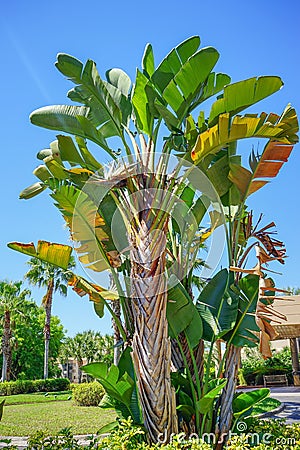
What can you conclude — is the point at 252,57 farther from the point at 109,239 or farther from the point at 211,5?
the point at 109,239

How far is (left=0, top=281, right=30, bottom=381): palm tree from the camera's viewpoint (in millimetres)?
29609

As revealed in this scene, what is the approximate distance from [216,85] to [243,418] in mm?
4162

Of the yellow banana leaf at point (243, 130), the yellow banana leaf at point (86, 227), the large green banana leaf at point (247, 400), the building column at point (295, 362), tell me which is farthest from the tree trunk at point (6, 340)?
the yellow banana leaf at point (243, 130)

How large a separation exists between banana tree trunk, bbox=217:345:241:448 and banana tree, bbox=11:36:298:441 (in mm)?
308

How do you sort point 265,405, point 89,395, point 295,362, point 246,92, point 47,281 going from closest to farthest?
1. point 246,92
2. point 265,405
3. point 89,395
4. point 295,362
5. point 47,281

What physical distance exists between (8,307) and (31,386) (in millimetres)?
5679

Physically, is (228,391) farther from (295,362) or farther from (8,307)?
(8,307)

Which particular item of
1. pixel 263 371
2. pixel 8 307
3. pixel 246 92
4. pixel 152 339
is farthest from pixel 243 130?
pixel 8 307

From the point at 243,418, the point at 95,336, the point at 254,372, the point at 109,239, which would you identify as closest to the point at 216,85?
the point at 109,239

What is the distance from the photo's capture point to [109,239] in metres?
5.96

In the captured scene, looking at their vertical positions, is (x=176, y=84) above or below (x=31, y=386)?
above

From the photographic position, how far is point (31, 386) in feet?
89.5

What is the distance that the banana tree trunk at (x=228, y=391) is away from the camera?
5102 mm

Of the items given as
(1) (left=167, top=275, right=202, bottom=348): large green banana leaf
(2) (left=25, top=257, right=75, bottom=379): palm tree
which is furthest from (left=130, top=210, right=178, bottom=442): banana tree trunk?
(2) (left=25, top=257, right=75, bottom=379): palm tree
